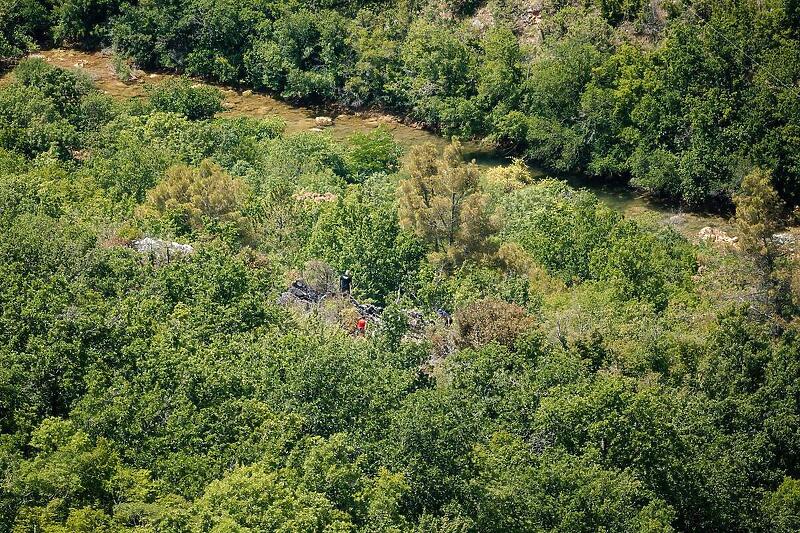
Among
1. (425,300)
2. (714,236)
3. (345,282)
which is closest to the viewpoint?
(425,300)

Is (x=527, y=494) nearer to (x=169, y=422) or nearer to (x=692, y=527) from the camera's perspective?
(x=692, y=527)

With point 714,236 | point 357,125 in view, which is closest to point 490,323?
point 714,236

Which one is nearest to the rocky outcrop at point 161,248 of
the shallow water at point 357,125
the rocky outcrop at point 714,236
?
the shallow water at point 357,125

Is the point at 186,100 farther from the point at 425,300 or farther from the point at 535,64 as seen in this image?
the point at 425,300

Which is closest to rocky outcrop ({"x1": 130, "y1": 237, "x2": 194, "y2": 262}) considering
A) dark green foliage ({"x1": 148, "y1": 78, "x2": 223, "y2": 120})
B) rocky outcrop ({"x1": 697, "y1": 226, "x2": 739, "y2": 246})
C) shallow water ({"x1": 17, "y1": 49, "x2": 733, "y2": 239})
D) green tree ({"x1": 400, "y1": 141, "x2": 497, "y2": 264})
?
green tree ({"x1": 400, "y1": 141, "x2": 497, "y2": 264})

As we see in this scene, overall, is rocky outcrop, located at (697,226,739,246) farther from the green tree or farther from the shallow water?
the green tree

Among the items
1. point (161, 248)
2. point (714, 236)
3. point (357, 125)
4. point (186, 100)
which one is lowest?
point (357, 125)

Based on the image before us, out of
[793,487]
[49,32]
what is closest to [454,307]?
[793,487]

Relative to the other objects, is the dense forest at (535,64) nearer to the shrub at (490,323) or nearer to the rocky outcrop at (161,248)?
the shrub at (490,323)
